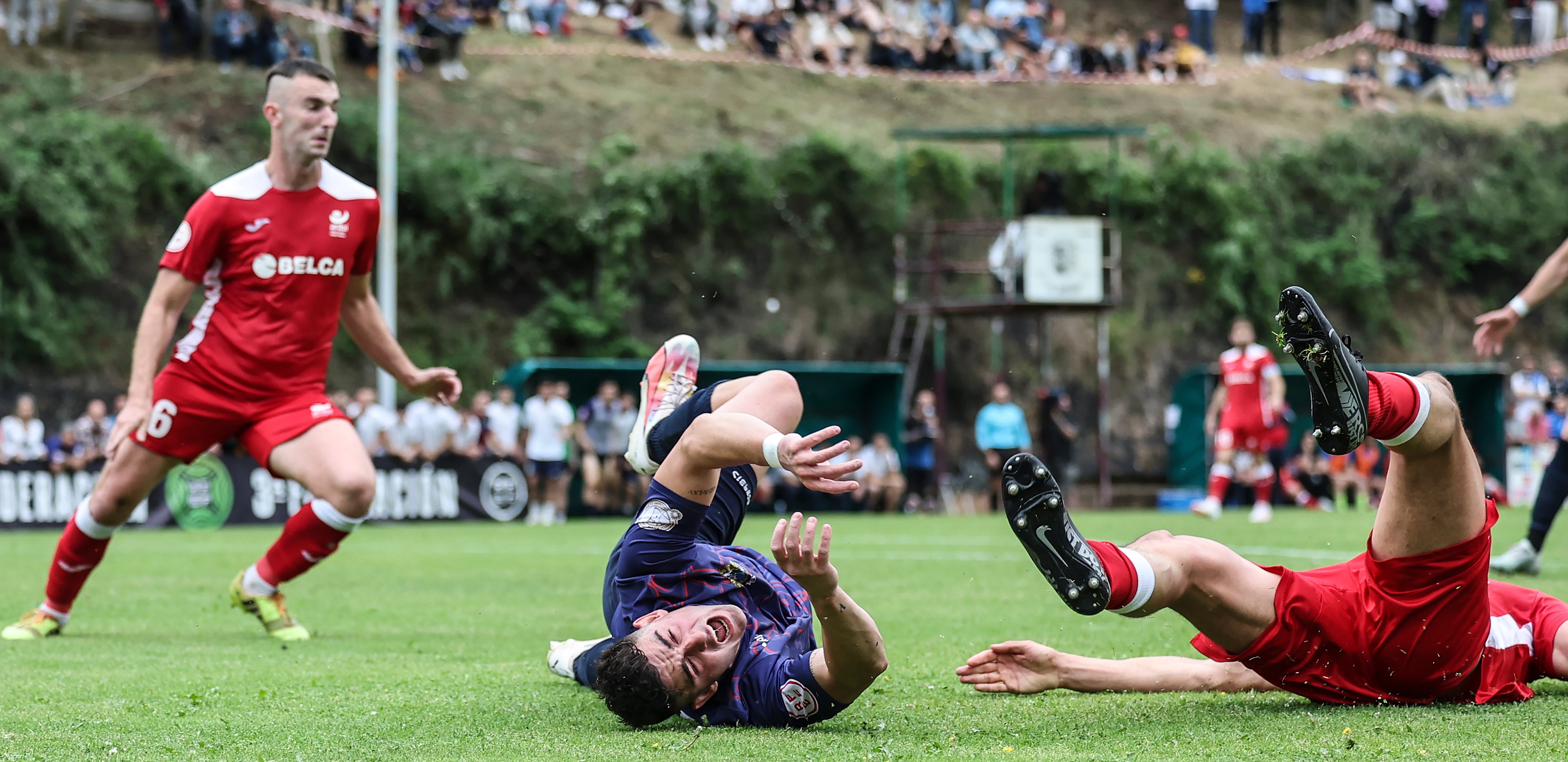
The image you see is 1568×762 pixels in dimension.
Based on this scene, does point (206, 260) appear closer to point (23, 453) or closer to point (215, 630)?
point (215, 630)

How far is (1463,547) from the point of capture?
399 cm

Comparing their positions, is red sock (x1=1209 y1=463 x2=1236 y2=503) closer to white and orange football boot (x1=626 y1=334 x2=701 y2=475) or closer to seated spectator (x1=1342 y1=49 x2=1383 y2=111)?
white and orange football boot (x1=626 y1=334 x2=701 y2=475)

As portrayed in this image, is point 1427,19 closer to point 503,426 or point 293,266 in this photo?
point 503,426

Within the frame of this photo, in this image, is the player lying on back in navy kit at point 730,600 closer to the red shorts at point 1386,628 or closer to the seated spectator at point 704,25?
the red shorts at point 1386,628

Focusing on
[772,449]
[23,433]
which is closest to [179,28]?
[23,433]

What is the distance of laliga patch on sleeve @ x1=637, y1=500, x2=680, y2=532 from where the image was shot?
4332mm

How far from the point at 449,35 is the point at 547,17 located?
297cm

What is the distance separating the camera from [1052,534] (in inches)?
142

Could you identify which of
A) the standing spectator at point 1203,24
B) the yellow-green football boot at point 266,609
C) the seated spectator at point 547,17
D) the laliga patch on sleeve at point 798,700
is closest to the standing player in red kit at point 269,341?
the yellow-green football boot at point 266,609

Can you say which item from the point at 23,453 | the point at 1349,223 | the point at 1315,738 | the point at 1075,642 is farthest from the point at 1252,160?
the point at 1315,738

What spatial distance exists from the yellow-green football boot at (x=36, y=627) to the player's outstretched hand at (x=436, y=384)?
1921 mm

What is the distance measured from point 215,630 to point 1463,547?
5.57m

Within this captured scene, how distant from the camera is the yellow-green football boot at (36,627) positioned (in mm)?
6719

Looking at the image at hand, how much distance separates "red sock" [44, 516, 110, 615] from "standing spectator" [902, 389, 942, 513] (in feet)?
54.1
